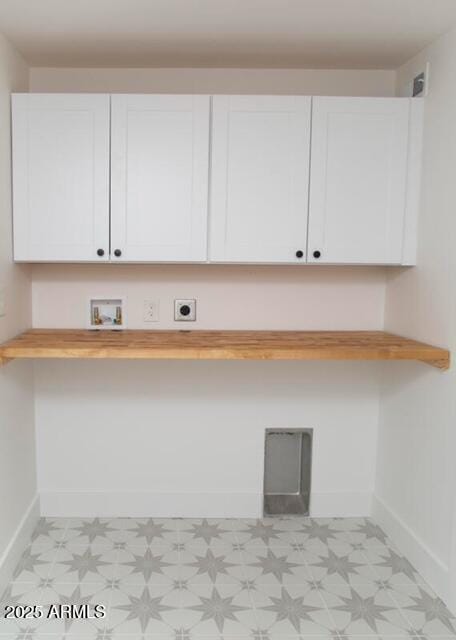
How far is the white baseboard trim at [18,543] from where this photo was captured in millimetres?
1912

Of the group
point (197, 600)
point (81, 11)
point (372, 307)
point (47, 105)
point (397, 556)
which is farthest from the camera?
point (372, 307)

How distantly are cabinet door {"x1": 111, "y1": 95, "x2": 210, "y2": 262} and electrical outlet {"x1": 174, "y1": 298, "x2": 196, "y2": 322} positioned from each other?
336 mm

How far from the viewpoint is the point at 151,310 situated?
2.39 meters

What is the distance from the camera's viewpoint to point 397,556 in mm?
2184

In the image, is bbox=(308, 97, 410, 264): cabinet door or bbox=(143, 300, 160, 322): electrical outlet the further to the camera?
bbox=(143, 300, 160, 322): electrical outlet

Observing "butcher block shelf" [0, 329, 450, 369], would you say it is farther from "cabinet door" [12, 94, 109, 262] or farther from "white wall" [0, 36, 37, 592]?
"cabinet door" [12, 94, 109, 262]

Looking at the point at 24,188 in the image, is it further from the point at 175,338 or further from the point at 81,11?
the point at 175,338

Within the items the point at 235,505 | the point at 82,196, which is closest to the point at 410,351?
the point at 235,505

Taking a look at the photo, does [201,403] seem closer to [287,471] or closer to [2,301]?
[287,471]

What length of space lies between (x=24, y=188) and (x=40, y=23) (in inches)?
24.5

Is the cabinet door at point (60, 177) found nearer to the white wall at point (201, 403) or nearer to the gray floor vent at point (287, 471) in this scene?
Answer: the white wall at point (201, 403)

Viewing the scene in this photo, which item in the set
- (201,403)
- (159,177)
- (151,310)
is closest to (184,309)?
(151,310)

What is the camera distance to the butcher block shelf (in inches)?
73.4

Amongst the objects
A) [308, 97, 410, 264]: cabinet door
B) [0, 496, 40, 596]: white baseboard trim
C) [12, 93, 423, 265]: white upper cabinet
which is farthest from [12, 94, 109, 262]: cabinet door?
[0, 496, 40, 596]: white baseboard trim
